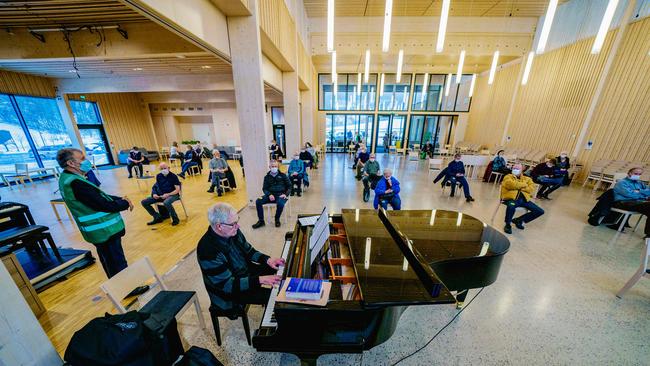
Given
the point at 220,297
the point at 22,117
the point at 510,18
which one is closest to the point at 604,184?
the point at 510,18

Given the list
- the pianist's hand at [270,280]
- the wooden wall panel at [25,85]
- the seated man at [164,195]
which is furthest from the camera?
the wooden wall panel at [25,85]

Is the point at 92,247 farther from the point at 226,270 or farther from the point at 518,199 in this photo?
the point at 518,199

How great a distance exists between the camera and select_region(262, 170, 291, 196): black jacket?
4.33m

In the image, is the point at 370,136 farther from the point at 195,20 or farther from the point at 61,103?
the point at 61,103

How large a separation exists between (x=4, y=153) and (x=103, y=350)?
39.0ft

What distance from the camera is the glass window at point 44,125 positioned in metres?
7.79

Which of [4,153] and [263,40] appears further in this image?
[4,153]

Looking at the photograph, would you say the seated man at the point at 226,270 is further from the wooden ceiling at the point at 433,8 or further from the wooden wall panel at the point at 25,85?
the wooden wall panel at the point at 25,85

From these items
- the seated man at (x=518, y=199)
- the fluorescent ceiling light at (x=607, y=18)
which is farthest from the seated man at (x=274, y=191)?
the fluorescent ceiling light at (x=607, y=18)

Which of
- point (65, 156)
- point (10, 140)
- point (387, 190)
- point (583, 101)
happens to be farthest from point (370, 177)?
point (10, 140)

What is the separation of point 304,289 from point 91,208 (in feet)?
7.58

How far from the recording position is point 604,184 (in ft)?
22.7

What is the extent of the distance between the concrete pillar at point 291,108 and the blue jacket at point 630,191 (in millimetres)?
8498

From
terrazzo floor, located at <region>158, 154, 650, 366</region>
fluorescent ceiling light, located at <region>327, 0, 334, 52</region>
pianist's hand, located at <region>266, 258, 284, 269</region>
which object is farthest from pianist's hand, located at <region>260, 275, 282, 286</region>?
fluorescent ceiling light, located at <region>327, 0, 334, 52</region>
